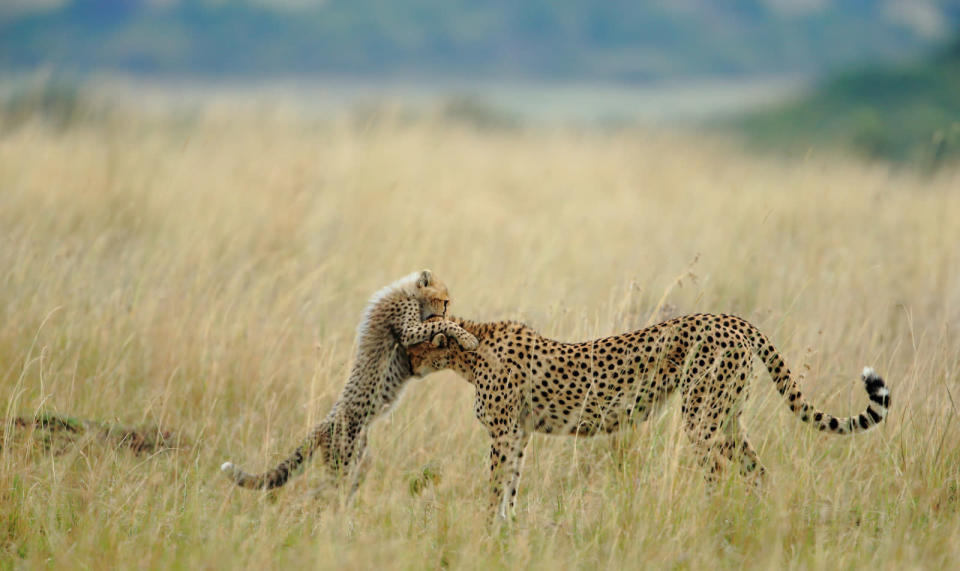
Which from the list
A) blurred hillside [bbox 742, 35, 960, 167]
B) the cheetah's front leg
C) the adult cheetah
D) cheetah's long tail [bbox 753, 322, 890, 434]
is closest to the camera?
cheetah's long tail [bbox 753, 322, 890, 434]

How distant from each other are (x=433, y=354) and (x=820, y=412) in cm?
145

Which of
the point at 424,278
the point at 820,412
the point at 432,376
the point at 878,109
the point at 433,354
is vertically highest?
the point at 878,109

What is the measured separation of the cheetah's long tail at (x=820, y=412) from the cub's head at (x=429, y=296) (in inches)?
Answer: 52.7

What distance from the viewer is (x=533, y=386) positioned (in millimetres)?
3734

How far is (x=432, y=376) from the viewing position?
4902 mm

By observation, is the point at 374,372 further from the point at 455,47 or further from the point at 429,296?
the point at 455,47

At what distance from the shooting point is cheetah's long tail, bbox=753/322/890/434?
10.9ft

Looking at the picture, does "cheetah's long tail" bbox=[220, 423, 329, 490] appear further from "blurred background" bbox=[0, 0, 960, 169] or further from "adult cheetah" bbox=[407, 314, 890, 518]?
"blurred background" bbox=[0, 0, 960, 169]

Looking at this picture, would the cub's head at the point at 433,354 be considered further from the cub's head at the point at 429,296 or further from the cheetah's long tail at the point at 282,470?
the cheetah's long tail at the point at 282,470

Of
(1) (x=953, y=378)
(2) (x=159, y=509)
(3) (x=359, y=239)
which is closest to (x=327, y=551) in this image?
(2) (x=159, y=509)

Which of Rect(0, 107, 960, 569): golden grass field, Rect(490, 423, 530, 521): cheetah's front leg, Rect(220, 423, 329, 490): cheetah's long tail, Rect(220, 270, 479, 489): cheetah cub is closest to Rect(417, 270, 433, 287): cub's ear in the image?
Rect(220, 270, 479, 489): cheetah cub

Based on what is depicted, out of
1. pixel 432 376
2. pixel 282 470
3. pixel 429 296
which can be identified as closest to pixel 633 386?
pixel 429 296

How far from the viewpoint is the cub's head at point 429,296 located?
4.28 m

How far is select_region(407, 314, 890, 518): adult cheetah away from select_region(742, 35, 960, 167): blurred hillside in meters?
16.6
